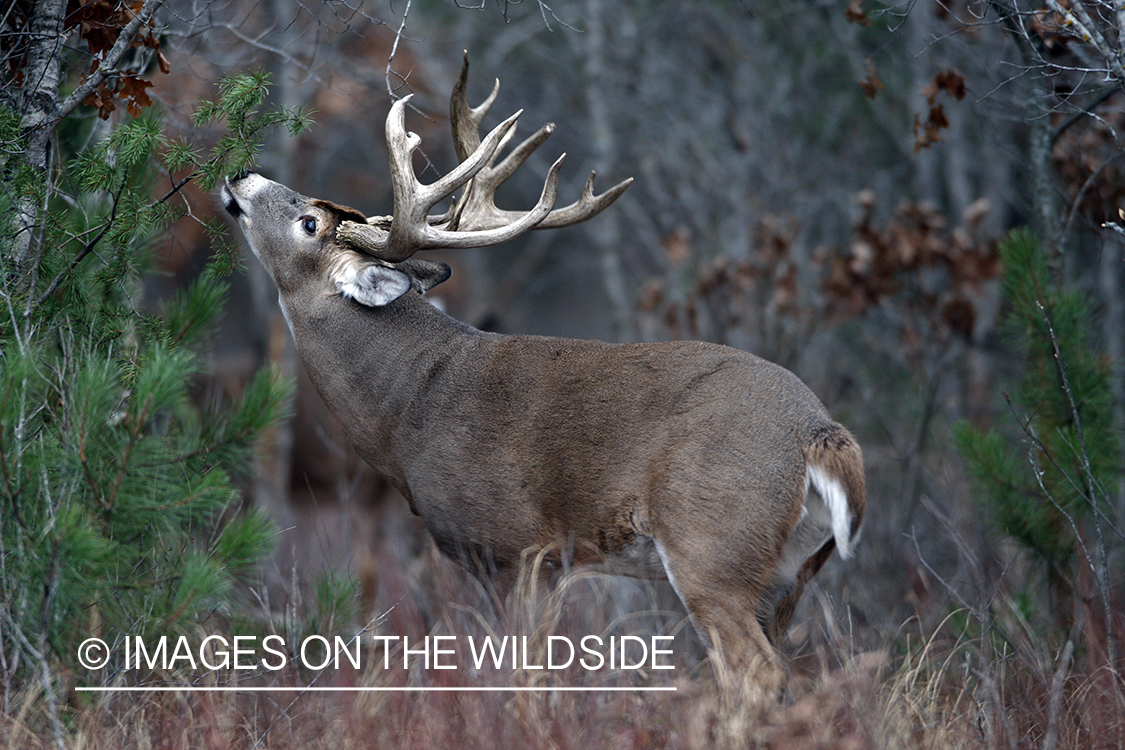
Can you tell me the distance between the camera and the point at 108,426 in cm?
338

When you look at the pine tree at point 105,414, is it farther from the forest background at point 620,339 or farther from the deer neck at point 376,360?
the deer neck at point 376,360

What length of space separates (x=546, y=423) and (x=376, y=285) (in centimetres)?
100

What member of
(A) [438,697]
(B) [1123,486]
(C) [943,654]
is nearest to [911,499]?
(B) [1123,486]

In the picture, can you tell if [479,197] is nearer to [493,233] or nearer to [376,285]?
[493,233]

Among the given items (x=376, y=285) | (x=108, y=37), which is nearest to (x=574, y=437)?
(x=376, y=285)

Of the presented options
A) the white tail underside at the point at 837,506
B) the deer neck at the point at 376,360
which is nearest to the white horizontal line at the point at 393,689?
the white tail underside at the point at 837,506

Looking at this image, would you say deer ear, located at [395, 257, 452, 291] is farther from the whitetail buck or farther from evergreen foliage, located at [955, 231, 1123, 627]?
evergreen foliage, located at [955, 231, 1123, 627]

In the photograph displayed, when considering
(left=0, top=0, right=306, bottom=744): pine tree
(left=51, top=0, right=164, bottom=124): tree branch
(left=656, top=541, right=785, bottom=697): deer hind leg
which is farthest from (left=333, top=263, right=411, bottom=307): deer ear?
(left=656, top=541, right=785, bottom=697): deer hind leg

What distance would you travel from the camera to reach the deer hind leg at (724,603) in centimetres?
390

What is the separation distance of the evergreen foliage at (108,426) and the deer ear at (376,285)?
0.66 m

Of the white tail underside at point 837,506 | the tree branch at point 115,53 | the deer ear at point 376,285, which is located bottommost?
the white tail underside at point 837,506

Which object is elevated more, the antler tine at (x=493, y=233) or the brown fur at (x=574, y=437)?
the antler tine at (x=493, y=233)

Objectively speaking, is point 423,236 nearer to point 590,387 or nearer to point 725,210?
point 590,387

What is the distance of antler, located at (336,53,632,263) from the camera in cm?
454
